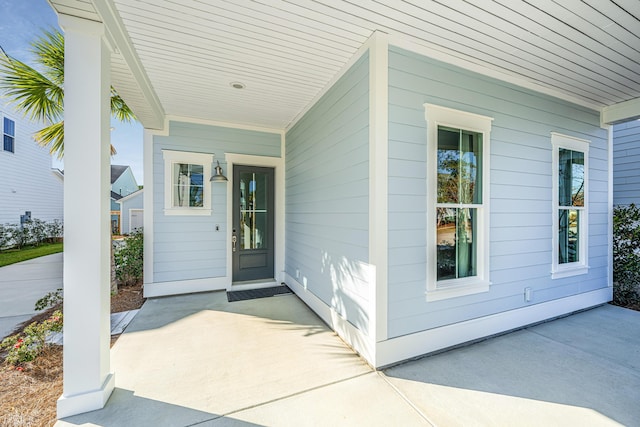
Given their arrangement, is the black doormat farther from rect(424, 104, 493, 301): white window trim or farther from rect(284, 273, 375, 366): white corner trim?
rect(424, 104, 493, 301): white window trim

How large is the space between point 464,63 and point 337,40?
1.40 m

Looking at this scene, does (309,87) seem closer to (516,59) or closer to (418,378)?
(516,59)

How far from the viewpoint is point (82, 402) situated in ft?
5.93

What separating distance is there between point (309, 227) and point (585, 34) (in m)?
3.52

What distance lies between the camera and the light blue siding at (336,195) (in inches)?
102

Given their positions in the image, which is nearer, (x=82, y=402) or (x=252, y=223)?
(x=82, y=402)

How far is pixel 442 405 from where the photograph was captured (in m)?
1.92

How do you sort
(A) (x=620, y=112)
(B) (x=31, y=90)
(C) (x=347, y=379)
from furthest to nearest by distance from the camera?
1. (A) (x=620, y=112)
2. (B) (x=31, y=90)
3. (C) (x=347, y=379)

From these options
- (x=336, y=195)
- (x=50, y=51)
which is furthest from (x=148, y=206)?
(x=336, y=195)

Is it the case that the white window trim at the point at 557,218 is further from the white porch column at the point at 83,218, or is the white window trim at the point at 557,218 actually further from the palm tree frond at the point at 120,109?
the palm tree frond at the point at 120,109

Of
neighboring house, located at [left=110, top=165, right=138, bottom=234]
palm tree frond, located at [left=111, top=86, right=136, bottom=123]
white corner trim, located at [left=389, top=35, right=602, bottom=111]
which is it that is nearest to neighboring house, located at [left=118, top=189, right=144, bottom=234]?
neighboring house, located at [left=110, top=165, right=138, bottom=234]

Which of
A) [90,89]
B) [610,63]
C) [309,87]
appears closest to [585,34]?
[610,63]

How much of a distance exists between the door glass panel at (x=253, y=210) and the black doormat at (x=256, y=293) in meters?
0.80

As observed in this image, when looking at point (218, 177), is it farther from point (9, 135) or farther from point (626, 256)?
point (9, 135)
